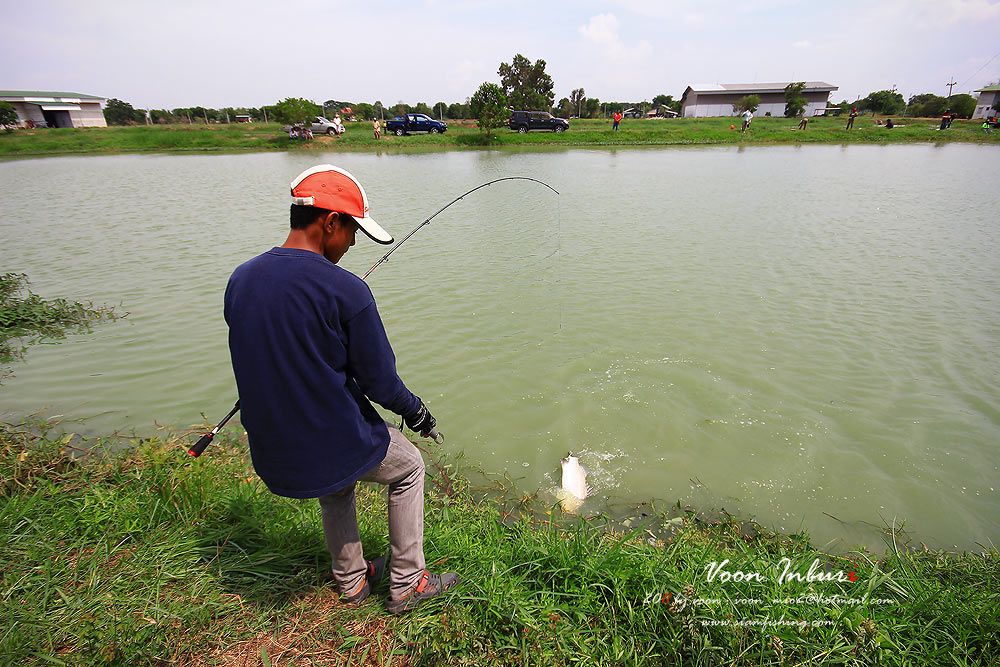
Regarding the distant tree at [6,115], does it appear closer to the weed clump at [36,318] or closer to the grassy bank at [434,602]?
the weed clump at [36,318]

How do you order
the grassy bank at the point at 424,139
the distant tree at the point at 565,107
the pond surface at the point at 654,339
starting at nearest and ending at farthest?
the pond surface at the point at 654,339
the grassy bank at the point at 424,139
the distant tree at the point at 565,107

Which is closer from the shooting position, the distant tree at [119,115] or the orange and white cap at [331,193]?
the orange and white cap at [331,193]

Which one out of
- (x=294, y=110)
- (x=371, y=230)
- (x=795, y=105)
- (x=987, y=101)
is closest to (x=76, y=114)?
(x=294, y=110)

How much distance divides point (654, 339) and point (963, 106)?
69.1 meters

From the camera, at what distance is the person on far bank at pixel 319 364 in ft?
5.42

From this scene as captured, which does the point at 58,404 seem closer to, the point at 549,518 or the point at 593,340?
the point at 549,518

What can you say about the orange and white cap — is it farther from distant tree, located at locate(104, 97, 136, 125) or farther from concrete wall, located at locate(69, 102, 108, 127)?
distant tree, located at locate(104, 97, 136, 125)

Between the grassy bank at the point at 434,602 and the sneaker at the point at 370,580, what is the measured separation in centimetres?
5

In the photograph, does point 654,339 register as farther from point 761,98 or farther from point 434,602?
point 761,98

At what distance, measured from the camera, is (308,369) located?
172cm

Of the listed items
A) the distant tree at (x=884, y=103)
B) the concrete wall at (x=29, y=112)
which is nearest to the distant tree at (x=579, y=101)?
the distant tree at (x=884, y=103)

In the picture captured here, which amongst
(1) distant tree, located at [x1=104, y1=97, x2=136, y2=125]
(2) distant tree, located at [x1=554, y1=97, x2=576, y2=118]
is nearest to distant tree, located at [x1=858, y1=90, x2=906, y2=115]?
(2) distant tree, located at [x1=554, y1=97, x2=576, y2=118]

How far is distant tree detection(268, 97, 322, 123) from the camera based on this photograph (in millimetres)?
36969

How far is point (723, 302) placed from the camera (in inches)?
278
